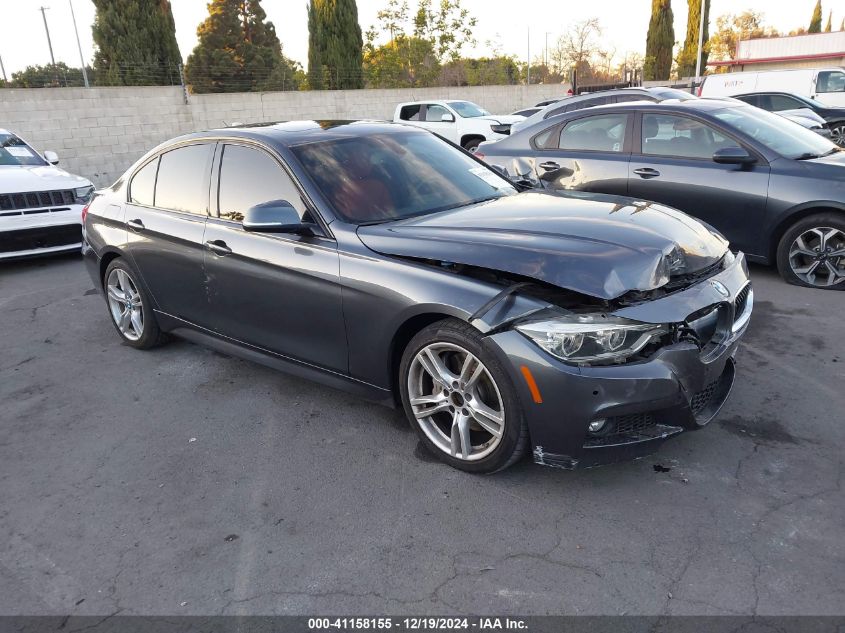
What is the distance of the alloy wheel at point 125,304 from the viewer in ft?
16.6

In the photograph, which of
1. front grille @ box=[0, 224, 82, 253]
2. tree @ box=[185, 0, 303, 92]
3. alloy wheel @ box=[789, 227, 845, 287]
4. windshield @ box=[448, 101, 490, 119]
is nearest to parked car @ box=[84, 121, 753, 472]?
alloy wheel @ box=[789, 227, 845, 287]

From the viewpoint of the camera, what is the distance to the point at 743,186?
5828 millimetres

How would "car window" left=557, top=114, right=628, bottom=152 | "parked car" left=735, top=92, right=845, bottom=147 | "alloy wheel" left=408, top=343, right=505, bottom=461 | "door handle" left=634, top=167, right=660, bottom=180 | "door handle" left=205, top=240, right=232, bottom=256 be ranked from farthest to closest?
1. "parked car" left=735, top=92, right=845, bottom=147
2. "car window" left=557, top=114, right=628, bottom=152
3. "door handle" left=634, top=167, right=660, bottom=180
4. "door handle" left=205, top=240, right=232, bottom=256
5. "alloy wheel" left=408, top=343, right=505, bottom=461

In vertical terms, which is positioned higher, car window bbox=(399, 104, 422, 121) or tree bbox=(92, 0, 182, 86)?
tree bbox=(92, 0, 182, 86)

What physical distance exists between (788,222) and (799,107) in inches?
420

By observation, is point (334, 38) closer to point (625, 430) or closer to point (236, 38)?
point (236, 38)

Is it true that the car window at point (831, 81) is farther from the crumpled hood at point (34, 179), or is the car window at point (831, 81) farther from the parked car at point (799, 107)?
the crumpled hood at point (34, 179)

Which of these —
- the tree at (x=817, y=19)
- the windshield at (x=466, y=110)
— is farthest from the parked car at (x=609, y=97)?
the tree at (x=817, y=19)

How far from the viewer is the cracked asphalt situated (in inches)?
97.3

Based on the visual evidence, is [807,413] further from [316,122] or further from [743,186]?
[316,122]

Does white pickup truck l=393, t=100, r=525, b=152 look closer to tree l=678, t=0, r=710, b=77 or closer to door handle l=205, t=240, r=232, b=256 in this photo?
door handle l=205, t=240, r=232, b=256

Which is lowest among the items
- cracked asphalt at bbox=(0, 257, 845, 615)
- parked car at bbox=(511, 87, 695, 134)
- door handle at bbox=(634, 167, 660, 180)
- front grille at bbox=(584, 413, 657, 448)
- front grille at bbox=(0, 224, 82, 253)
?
cracked asphalt at bbox=(0, 257, 845, 615)

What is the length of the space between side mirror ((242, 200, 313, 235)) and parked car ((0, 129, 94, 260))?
218 inches
